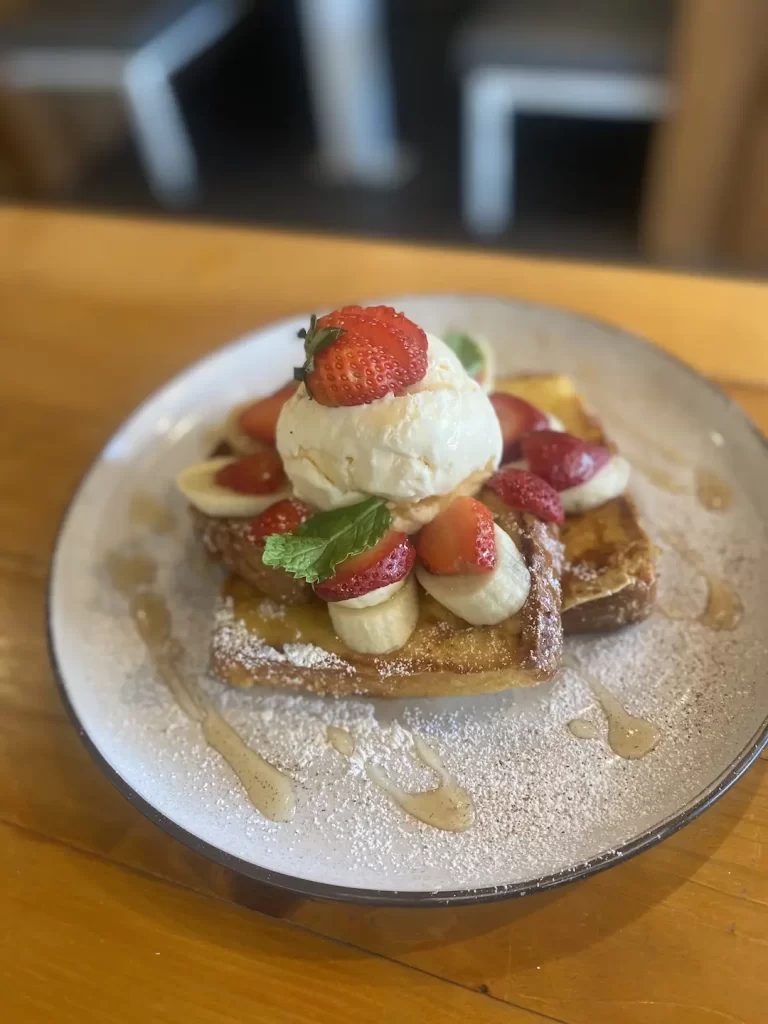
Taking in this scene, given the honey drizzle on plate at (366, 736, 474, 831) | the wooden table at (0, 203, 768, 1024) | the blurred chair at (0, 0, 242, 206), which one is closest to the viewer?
the wooden table at (0, 203, 768, 1024)

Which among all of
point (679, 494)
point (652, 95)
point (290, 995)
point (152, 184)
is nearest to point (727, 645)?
point (679, 494)

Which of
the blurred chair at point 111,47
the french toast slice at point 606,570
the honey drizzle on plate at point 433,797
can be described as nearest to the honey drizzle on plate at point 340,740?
the honey drizzle on plate at point 433,797

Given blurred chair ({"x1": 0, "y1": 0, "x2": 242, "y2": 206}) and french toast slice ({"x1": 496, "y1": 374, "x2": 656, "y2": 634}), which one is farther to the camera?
blurred chair ({"x1": 0, "y1": 0, "x2": 242, "y2": 206})

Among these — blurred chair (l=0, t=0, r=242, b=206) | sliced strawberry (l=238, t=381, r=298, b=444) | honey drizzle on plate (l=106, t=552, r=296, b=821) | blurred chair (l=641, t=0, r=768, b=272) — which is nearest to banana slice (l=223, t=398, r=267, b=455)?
sliced strawberry (l=238, t=381, r=298, b=444)

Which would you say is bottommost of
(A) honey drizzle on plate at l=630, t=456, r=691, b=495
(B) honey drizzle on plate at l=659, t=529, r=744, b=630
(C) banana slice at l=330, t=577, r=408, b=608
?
(B) honey drizzle on plate at l=659, t=529, r=744, b=630

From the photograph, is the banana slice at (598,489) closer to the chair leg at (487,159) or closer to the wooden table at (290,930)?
the wooden table at (290,930)

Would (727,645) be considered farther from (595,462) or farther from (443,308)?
(443,308)

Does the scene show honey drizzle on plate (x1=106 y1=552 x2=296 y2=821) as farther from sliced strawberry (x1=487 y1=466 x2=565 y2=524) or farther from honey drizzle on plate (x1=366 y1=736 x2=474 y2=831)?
sliced strawberry (x1=487 y1=466 x2=565 y2=524)
